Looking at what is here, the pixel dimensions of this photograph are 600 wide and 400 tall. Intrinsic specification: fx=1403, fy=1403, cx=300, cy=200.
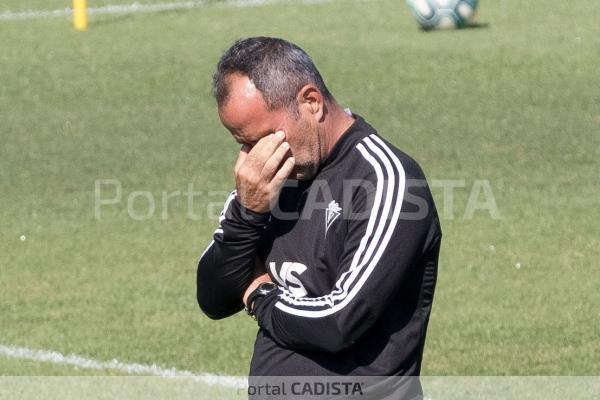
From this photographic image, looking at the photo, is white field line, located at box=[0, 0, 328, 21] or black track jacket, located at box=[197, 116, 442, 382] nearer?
black track jacket, located at box=[197, 116, 442, 382]

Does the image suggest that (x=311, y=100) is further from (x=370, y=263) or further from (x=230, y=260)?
(x=230, y=260)

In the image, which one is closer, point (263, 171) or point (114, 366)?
point (263, 171)

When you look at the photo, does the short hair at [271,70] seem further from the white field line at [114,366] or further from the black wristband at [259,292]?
the white field line at [114,366]

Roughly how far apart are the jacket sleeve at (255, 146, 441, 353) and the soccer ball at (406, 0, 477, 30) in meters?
17.1

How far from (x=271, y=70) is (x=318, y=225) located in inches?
21.1

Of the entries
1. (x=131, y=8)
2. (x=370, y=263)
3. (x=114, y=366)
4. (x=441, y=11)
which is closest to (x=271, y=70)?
(x=370, y=263)

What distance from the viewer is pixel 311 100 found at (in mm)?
4328

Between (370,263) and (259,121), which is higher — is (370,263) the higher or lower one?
the lower one

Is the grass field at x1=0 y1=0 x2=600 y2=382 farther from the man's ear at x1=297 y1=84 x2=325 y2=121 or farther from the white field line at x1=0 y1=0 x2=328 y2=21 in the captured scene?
the man's ear at x1=297 y1=84 x2=325 y2=121

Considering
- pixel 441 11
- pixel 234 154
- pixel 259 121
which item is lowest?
pixel 441 11

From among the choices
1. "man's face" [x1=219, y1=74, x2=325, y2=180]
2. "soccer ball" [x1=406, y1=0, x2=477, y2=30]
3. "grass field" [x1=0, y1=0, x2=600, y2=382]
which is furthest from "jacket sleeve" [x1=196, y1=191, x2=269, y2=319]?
"soccer ball" [x1=406, y1=0, x2=477, y2=30]

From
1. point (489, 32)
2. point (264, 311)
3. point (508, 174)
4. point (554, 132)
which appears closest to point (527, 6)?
point (489, 32)

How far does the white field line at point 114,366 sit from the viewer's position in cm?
851

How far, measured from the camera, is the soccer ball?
21234 millimetres
